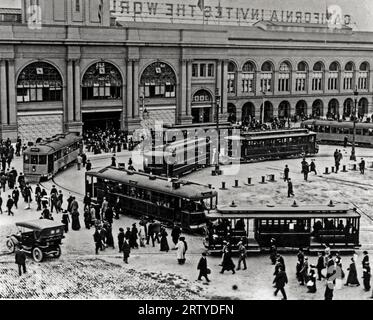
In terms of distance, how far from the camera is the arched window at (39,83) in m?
61.3

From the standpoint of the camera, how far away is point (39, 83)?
62500 mm

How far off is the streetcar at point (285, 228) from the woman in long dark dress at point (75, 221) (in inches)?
284

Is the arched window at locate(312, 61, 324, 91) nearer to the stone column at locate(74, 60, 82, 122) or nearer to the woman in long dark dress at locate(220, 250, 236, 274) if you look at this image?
the stone column at locate(74, 60, 82, 122)

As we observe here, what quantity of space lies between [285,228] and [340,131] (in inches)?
1688

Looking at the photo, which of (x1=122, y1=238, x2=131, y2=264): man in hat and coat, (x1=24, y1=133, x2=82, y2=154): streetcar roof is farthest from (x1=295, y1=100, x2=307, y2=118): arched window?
(x1=122, y1=238, x2=131, y2=264): man in hat and coat

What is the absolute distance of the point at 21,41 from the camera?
60500 millimetres

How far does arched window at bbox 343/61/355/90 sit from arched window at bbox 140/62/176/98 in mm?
33076

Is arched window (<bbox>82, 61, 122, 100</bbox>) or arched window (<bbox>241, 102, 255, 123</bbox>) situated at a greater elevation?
arched window (<bbox>82, 61, 122, 100</bbox>)

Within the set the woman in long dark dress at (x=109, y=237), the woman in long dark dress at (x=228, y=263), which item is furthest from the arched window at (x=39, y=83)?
the woman in long dark dress at (x=228, y=263)

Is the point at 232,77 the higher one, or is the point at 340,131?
the point at 232,77

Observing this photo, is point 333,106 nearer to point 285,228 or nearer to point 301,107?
point 301,107

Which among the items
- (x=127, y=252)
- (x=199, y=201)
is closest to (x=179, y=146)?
(x=199, y=201)

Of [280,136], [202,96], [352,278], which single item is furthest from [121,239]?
[202,96]

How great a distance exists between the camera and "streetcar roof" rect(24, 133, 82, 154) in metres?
43.4
